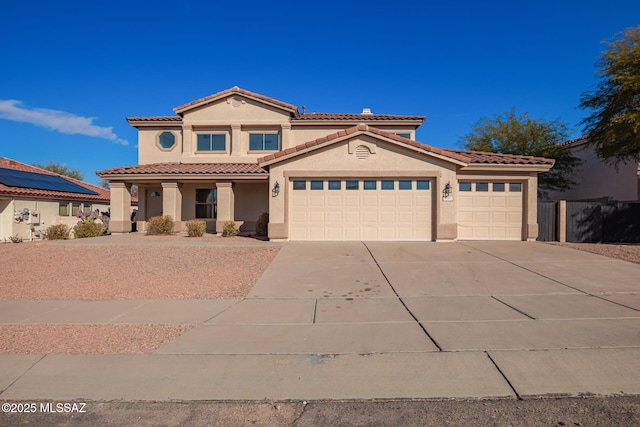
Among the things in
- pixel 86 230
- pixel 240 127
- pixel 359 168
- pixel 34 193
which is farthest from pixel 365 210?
pixel 34 193

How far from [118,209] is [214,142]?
20.5ft

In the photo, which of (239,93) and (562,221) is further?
(239,93)

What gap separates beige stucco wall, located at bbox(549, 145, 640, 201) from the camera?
20658 millimetres

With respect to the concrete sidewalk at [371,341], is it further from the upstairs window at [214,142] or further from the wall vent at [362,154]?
the upstairs window at [214,142]

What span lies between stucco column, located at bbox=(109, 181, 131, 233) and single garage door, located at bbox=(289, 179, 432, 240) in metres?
10.3

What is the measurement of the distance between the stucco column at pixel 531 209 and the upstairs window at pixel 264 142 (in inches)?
500

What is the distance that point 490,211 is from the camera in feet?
49.1

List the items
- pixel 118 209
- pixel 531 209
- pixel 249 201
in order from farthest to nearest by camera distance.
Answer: pixel 249 201 → pixel 118 209 → pixel 531 209

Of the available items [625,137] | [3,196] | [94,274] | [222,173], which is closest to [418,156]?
[625,137]

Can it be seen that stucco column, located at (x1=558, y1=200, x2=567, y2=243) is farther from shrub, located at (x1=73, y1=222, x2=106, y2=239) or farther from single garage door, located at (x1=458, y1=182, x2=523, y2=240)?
shrub, located at (x1=73, y1=222, x2=106, y2=239)

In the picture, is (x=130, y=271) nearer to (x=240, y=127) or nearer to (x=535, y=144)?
(x=240, y=127)

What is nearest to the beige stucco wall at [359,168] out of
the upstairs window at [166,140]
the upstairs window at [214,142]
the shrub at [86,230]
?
the upstairs window at [214,142]

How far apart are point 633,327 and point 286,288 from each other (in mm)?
6096

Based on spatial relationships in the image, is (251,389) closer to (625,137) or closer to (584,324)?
(584,324)
